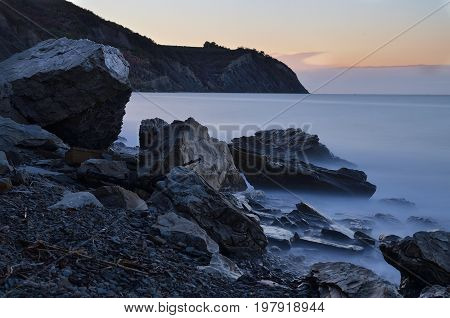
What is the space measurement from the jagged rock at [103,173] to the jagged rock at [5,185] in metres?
1.74

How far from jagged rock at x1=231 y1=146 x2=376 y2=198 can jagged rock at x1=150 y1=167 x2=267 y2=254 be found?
A: 5.70m

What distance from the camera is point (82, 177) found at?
288 inches

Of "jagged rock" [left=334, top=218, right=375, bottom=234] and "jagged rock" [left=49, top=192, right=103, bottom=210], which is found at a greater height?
"jagged rock" [left=49, top=192, right=103, bottom=210]

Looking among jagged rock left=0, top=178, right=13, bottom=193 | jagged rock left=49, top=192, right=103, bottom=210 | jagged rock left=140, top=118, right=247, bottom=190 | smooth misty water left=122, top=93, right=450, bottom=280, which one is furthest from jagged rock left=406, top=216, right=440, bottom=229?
jagged rock left=0, top=178, right=13, bottom=193

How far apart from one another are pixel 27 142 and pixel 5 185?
3.73 m

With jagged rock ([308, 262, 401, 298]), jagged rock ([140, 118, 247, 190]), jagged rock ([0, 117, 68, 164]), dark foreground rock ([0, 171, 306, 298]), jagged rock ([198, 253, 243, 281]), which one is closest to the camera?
dark foreground rock ([0, 171, 306, 298])

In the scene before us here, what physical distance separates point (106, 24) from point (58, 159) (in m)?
59.9

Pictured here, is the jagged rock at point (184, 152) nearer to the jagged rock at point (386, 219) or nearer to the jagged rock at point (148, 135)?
the jagged rock at point (148, 135)

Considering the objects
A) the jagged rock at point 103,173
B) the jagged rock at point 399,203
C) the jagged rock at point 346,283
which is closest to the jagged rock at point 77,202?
the jagged rock at point 103,173

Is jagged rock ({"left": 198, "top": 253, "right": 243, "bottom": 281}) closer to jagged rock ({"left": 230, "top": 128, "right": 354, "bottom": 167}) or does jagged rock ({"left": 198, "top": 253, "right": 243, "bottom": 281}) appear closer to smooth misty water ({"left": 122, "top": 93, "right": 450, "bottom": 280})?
smooth misty water ({"left": 122, "top": 93, "right": 450, "bottom": 280})

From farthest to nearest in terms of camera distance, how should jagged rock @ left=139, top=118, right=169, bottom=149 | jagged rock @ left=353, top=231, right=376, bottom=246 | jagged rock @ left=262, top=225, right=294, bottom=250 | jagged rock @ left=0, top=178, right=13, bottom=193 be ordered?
jagged rock @ left=139, top=118, right=169, bottom=149 → jagged rock @ left=353, top=231, right=376, bottom=246 → jagged rock @ left=262, top=225, right=294, bottom=250 → jagged rock @ left=0, top=178, right=13, bottom=193

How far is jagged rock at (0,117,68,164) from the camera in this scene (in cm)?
859

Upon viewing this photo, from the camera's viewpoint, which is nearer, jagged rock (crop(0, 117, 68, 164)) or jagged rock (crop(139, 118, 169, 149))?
jagged rock (crop(0, 117, 68, 164))

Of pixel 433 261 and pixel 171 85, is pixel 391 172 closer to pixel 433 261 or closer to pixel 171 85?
pixel 433 261
